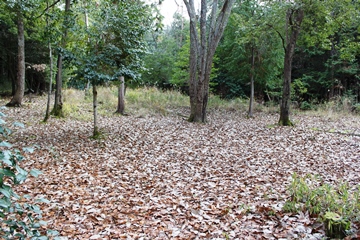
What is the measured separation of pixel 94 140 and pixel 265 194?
483 cm

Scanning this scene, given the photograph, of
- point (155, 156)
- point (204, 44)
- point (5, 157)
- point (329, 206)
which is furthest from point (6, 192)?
point (204, 44)

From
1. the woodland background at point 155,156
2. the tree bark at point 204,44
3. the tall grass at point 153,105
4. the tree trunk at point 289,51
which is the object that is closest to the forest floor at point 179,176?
the woodland background at point 155,156

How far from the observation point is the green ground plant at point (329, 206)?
260 cm

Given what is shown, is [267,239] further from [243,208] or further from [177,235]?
[177,235]

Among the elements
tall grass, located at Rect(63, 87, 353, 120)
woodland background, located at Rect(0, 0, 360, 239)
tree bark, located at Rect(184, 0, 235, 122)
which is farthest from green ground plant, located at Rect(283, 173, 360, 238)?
tall grass, located at Rect(63, 87, 353, 120)

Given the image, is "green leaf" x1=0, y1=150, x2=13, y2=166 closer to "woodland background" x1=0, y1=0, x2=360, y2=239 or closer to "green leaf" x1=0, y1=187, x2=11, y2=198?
"woodland background" x1=0, y1=0, x2=360, y2=239

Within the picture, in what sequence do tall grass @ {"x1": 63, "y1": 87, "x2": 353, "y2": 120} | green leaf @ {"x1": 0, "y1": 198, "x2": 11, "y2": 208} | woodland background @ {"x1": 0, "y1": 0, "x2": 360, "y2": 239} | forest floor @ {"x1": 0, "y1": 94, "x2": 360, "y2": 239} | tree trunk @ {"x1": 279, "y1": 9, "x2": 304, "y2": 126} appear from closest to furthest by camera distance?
green leaf @ {"x1": 0, "y1": 198, "x2": 11, "y2": 208} < woodland background @ {"x1": 0, "y1": 0, "x2": 360, "y2": 239} < forest floor @ {"x1": 0, "y1": 94, "x2": 360, "y2": 239} < tree trunk @ {"x1": 279, "y1": 9, "x2": 304, "y2": 126} < tall grass @ {"x1": 63, "y1": 87, "x2": 353, "y2": 120}

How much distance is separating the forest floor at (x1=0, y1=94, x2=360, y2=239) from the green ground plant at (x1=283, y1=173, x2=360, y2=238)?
4.3 inches

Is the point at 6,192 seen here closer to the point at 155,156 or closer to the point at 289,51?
the point at 155,156

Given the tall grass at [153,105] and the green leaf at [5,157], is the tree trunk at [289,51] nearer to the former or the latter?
the tall grass at [153,105]

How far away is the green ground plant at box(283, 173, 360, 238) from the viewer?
260 centimetres

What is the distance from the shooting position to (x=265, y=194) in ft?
12.1

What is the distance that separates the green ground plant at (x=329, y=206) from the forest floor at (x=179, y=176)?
11 cm

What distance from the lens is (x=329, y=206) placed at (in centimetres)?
300
